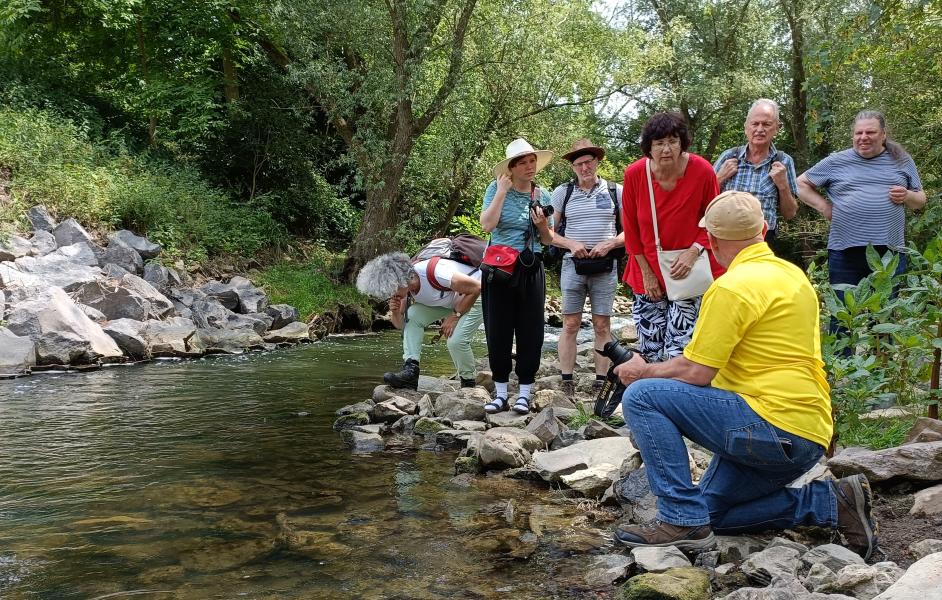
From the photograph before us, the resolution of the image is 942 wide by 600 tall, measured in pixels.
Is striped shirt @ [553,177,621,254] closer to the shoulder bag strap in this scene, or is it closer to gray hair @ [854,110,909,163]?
the shoulder bag strap

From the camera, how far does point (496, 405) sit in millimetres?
6031

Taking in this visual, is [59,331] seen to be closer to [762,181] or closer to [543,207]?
[543,207]

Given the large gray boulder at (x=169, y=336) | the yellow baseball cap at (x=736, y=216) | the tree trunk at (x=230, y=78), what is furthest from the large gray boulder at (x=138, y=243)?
the yellow baseball cap at (x=736, y=216)

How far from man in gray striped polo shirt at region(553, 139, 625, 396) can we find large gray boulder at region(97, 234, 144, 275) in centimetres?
870

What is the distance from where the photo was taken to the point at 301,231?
20.9 metres

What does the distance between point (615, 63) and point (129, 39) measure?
12.1 m

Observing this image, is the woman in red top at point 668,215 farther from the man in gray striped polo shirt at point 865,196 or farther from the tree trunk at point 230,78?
the tree trunk at point 230,78

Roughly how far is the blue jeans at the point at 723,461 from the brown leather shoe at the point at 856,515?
36 millimetres

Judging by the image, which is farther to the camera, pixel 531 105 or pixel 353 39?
pixel 531 105

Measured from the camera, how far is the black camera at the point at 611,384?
3.59 m

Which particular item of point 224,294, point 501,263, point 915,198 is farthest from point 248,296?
point 915,198

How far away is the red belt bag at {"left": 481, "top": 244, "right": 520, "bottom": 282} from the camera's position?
218 inches

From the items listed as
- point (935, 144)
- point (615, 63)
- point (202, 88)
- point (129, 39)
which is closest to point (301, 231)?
point (202, 88)

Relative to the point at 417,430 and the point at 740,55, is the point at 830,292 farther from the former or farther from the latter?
the point at 740,55
